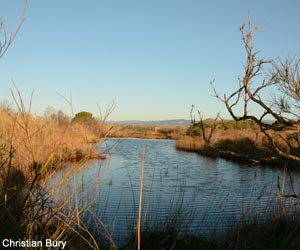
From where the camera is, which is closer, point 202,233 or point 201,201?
point 202,233

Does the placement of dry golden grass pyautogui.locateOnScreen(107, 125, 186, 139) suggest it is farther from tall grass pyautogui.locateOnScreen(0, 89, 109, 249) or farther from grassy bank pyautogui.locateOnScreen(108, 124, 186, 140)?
tall grass pyautogui.locateOnScreen(0, 89, 109, 249)

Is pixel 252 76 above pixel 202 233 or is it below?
above

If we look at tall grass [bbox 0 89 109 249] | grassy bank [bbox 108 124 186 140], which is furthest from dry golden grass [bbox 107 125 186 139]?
tall grass [bbox 0 89 109 249]

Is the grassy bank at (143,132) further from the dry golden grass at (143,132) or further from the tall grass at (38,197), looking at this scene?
the tall grass at (38,197)

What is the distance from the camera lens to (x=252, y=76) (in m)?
3.02

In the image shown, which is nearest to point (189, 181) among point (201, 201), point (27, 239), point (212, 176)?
point (212, 176)

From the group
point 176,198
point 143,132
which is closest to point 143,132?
point 143,132

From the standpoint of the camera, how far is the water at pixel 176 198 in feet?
13.6

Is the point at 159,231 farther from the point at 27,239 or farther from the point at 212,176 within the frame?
the point at 212,176

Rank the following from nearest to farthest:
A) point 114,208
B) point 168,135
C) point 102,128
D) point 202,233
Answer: point 102,128 < point 202,233 < point 114,208 < point 168,135

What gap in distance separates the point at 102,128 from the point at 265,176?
39.5 ft

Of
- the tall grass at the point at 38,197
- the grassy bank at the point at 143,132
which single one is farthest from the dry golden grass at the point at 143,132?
the tall grass at the point at 38,197

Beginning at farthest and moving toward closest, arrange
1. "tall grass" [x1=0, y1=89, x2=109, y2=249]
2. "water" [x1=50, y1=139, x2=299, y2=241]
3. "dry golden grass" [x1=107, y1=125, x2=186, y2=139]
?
"water" [x1=50, y1=139, x2=299, y2=241], "dry golden grass" [x1=107, y1=125, x2=186, y2=139], "tall grass" [x1=0, y1=89, x2=109, y2=249]

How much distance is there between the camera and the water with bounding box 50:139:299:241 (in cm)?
414
